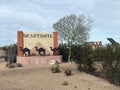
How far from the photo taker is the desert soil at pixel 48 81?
84.5 feet

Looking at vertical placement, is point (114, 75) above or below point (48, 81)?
above

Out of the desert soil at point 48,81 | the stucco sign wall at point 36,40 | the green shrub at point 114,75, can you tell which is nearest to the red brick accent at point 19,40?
the stucco sign wall at point 36,40

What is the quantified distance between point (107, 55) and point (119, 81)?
2256mm

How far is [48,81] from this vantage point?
27.6 metres

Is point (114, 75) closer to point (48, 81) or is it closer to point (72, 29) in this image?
point (48, 81)

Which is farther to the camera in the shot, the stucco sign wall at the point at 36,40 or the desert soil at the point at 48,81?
the stucco sign wall at the point at 36,40

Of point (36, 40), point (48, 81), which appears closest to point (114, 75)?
point (48, 81)

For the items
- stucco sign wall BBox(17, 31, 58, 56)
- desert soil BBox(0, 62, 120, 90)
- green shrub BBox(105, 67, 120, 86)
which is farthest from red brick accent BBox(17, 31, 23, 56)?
green shrub BBox(105, 67, 120, 86)

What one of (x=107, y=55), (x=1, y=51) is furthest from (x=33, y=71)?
(x=1, y=51)

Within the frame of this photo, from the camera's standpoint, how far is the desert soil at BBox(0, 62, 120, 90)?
25.8 metres

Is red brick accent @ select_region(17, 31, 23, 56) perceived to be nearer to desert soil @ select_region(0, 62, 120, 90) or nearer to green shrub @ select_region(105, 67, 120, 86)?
desert soil @ select_region(0, 62, 120, 90)

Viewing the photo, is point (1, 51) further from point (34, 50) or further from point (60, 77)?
point (60, 77)

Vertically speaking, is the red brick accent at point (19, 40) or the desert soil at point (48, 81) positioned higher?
the red brick accent at point (19, 40)

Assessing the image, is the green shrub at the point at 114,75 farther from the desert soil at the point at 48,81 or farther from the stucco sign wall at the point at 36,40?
the stucco sign wall at the point at 36,40
